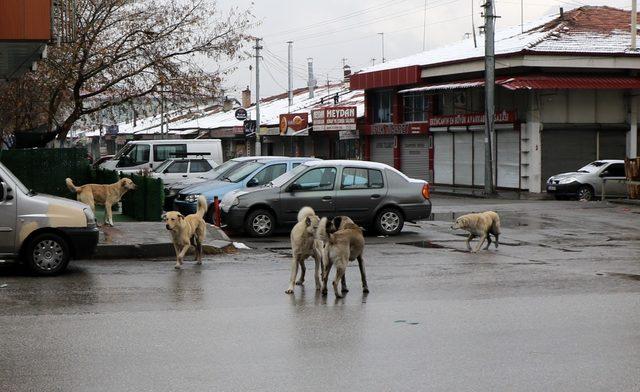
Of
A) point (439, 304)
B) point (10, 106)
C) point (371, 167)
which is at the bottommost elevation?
point (439, 304)

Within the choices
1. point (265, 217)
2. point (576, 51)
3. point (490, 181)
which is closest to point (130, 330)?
point (265, 217)

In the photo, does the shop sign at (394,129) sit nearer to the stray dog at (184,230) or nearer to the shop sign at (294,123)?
the shop sign at (294,123)

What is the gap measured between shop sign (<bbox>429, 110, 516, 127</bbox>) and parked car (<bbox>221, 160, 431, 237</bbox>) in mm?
19413

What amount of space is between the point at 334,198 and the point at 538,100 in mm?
20935

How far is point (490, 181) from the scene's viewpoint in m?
37.0

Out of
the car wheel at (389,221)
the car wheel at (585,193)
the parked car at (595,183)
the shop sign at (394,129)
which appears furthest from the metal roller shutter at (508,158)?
the car wheel at (389,221)

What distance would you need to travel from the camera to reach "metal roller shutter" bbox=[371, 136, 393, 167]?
5009cm

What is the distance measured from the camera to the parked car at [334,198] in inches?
761

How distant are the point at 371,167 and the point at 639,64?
22.7 m

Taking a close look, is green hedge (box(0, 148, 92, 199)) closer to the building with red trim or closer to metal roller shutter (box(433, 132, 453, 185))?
the building with red trim

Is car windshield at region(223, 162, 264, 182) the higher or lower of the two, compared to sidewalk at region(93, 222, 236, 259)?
higher

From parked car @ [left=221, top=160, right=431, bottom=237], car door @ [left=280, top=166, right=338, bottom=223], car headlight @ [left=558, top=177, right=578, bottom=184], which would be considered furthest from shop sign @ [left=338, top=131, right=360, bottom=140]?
car door @ [left=280, top=166, right=338, bottom=223]

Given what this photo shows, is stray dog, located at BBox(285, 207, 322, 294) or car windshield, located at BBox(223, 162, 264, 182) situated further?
car windshield, located at BBox(223, 162, 264, 182)

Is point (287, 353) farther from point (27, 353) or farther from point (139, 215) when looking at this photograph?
point (139, 215)
